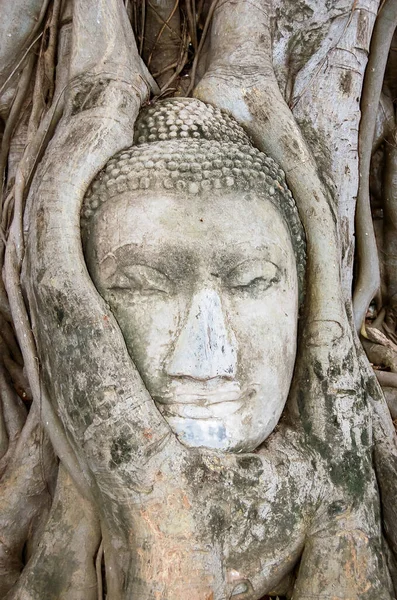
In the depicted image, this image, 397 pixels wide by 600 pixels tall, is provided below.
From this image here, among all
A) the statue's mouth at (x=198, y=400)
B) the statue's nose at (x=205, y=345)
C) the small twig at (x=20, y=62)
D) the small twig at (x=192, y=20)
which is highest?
the small twig at (x=192, y=20)

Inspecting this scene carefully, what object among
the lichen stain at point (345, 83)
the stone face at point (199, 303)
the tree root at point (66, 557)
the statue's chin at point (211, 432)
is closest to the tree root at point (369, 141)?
the lichen stain at point (345, 83)

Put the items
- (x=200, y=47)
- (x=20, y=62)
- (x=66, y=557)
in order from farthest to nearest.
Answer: (x=200, y=47), (x=20, y=62), (x=66, y=557)

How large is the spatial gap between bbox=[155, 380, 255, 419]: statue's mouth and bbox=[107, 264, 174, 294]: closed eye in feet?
0.82

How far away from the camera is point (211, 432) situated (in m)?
1.56

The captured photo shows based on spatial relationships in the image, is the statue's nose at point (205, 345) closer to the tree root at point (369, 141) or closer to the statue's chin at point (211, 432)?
the statue's chin at point (211, 432)

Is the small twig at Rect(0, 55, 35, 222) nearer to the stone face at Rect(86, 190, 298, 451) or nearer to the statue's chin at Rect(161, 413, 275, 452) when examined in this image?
the stone face at Rect(86, 190, 298, 451)

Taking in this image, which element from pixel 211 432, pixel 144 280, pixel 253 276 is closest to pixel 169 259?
pixel 144 280

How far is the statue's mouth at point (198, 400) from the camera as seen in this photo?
1.56 meters

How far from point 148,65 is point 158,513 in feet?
5.49

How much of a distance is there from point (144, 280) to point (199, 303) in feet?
0.53

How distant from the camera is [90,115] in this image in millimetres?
1729

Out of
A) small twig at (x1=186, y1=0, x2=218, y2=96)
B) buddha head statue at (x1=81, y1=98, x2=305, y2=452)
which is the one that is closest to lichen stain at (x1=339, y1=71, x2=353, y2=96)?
small twig at (x1=186, y1=0, x2=218, y2=96)

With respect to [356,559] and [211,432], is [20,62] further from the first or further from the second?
[356,559]

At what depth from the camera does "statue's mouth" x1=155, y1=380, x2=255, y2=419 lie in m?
1.56
